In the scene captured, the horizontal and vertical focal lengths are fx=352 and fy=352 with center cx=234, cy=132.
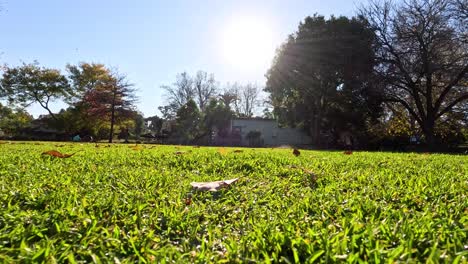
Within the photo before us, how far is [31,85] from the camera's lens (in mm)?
34656

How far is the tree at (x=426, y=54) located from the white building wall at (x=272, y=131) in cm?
1115

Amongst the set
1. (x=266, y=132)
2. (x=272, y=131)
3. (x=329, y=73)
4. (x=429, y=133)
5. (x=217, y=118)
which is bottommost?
(x=429, y=133)

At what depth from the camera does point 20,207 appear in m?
1.76

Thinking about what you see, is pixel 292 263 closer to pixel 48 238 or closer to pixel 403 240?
pixel 403 240

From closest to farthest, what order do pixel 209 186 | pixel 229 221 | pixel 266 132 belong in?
pixel 229 221
pixel 209 186
pixel 266 132

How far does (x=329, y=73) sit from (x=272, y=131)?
1016 cm

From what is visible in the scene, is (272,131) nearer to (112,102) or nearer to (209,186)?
(112,102)

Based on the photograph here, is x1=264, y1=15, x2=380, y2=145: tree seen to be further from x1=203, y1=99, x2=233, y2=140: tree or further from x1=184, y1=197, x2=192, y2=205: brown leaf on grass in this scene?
x1=184, y1=197, x2=192, y2=205: brown leaf on grass

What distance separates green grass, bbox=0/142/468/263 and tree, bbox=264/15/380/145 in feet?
79.3

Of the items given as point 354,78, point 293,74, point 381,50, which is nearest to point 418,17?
point 381,50

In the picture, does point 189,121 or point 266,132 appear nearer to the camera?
point 189,121

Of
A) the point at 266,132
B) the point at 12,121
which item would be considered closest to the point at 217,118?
the point at 266,132

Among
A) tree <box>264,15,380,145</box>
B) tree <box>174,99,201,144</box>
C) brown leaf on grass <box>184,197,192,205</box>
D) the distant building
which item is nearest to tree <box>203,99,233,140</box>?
the distant building

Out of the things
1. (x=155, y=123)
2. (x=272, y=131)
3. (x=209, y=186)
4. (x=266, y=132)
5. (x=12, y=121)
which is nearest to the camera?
(x=209, y=186)
